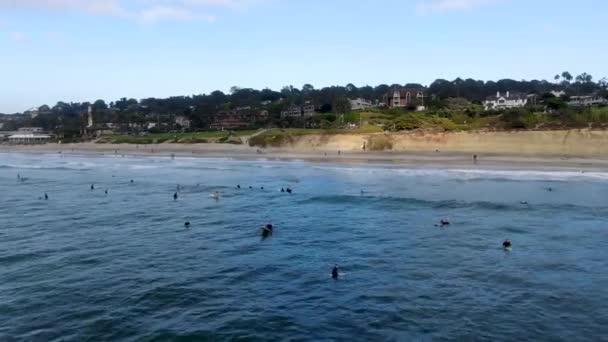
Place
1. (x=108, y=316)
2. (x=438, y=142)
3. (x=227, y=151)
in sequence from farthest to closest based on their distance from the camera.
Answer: (x=227, y=151) → (x=438, y=142) → (x=108, y=316)

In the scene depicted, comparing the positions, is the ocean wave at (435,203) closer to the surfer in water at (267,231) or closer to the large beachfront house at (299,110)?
the surfer in water at (267,231)

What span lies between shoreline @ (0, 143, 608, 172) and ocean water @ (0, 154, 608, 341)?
A: 63.1 ft

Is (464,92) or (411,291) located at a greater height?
(464,92)

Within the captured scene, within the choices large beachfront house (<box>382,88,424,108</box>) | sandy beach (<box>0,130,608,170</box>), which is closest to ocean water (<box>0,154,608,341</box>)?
sandy beach (<box>0,130,608,170</box>)

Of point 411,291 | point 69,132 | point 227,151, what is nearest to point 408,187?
point 411,291

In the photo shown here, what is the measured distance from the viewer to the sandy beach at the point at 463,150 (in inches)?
2913

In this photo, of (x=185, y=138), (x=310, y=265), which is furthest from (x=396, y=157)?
(x=185, y=138)

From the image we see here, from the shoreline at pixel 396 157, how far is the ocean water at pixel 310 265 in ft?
63.1

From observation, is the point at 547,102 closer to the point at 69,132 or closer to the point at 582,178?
the point at 582,178

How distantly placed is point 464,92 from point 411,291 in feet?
597

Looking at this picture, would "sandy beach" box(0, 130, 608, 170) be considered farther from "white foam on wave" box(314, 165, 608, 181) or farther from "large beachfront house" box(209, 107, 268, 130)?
"large beachfront house" box(209, 107, 268, 130)

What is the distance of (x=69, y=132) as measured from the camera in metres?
192

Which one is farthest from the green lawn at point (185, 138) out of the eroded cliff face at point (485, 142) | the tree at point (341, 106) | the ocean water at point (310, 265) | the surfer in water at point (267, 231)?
the surfer in water at point (267, 231)

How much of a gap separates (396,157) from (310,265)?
60898mm
